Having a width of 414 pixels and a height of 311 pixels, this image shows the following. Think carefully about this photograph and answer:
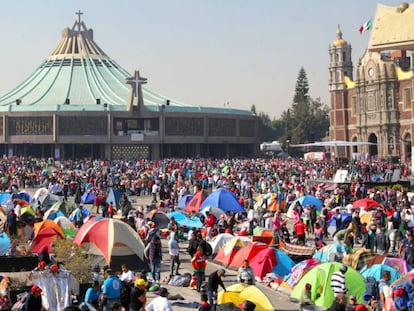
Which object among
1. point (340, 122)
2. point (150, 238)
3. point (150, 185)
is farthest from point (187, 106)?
point (150, 238)

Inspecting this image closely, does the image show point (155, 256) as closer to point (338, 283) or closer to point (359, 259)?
point (359, 259)

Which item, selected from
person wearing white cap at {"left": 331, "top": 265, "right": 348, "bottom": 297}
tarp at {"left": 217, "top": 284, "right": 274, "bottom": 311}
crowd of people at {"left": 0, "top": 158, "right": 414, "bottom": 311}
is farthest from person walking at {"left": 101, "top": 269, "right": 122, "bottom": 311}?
person wearing white cap at {"left": 331, "top": 265, "right": 348, "bottom": 297}

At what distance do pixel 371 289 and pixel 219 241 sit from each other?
551cm

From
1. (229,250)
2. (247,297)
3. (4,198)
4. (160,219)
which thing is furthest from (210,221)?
(247,297)

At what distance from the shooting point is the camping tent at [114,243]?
1498 cm

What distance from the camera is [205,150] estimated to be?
78.2m

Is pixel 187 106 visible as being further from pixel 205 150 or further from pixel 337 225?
pixel 337 225

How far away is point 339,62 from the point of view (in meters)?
75.4

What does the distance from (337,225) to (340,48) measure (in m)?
57.9

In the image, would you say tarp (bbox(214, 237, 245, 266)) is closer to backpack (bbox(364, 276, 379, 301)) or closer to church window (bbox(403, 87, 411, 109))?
backpack (bbox(364, 276, 379, 301))

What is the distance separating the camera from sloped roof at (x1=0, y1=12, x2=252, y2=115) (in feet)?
243

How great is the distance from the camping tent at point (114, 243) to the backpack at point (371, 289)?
16.1 feet

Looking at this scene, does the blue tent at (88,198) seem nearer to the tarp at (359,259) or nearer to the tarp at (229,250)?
the tarp at (229,250)

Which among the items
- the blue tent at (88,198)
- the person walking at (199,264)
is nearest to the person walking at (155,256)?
the person walking at (199,264)
